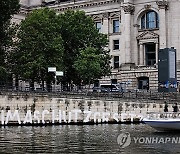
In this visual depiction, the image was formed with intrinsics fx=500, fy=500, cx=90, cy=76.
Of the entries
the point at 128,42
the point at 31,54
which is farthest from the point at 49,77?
the point at 128,42

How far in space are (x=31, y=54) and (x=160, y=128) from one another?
103ft

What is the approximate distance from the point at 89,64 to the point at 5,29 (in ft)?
53.6

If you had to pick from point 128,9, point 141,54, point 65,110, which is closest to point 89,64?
point 65,110

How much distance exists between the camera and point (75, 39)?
80375mm

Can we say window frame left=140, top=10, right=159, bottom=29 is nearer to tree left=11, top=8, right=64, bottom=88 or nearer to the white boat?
tree left=11, top=8, right=64, bottom=88

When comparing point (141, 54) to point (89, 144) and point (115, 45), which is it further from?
point (89, 144)

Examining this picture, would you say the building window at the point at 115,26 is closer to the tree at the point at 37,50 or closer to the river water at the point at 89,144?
the tree at the point at 37,50

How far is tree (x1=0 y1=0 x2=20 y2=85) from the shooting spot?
6612 centimetres

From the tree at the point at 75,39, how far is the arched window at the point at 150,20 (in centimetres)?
2136

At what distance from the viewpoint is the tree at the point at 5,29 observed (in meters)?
66.1

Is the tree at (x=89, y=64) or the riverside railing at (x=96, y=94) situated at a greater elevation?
the tree at (x=89, y=64)

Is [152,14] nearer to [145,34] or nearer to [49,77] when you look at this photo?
[145,34]

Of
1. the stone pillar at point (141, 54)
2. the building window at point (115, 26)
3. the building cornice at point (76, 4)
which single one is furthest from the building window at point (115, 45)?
the building cornice at point (76, 4)

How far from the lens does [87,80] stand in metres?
80.6
